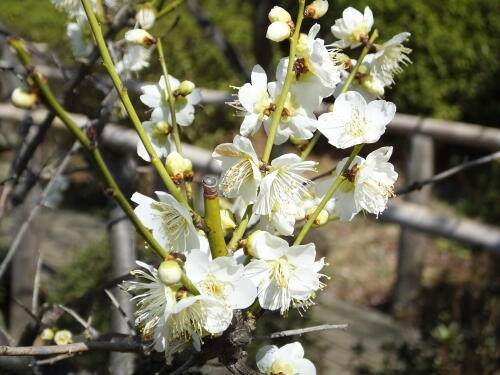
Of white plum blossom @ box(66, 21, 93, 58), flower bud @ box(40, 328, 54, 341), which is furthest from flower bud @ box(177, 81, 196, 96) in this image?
flower bud @ box(40, 328, 54, 341)

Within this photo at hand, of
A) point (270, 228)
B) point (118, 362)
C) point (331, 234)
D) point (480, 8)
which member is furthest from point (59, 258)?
point (480, 8)

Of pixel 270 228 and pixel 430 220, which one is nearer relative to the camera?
pixel 270 228

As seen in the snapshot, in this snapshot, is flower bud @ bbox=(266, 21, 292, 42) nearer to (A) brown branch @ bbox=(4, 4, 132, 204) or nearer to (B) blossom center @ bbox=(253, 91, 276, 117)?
(B) blossom center @ bbox=(253, 91, 276, 117)

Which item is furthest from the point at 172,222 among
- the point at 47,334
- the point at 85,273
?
the point at 85,273

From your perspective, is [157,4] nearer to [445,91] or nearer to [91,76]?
[91,76]

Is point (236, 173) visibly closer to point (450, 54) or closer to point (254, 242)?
point (254, 242)

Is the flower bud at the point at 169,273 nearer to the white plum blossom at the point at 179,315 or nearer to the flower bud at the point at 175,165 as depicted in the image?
the white plum blossom at the point at 179,315
